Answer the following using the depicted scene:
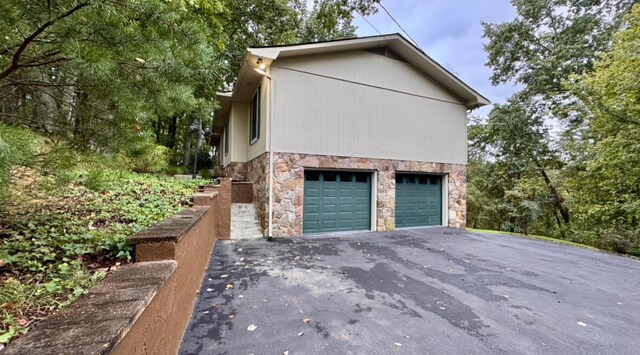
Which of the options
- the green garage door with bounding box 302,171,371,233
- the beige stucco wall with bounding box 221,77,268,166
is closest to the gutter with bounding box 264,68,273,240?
the green garage door with bounding box 302,171,371,233

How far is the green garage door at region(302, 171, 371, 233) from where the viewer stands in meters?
7.26

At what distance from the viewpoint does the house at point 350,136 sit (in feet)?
22.5

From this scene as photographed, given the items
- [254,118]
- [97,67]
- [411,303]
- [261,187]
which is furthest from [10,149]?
[254,118]

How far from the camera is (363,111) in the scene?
7871 millimetres

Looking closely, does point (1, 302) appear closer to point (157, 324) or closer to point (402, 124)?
point (157, 324)

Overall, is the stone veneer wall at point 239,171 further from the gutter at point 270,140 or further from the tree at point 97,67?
the tree at point 97,67

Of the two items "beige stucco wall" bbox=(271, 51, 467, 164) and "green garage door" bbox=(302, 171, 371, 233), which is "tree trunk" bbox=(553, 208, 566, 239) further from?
"green garage door" bbox=(302, 171, 371, 233)

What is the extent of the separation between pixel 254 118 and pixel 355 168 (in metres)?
3.73

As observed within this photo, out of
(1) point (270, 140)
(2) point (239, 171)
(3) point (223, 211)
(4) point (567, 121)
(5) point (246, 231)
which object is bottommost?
(5) point (246, 231)

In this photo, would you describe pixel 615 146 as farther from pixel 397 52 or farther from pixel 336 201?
pixel 336 201

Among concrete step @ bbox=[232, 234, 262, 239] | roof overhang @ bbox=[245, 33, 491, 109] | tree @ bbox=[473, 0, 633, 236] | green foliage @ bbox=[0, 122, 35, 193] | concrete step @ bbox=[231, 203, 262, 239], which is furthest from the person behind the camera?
tree @ bbox=[473, 0, 633, 236]

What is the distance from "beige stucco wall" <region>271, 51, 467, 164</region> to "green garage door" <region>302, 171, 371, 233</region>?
726 mm

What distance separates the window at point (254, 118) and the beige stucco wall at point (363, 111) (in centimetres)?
144

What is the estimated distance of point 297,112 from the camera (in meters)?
7.01
